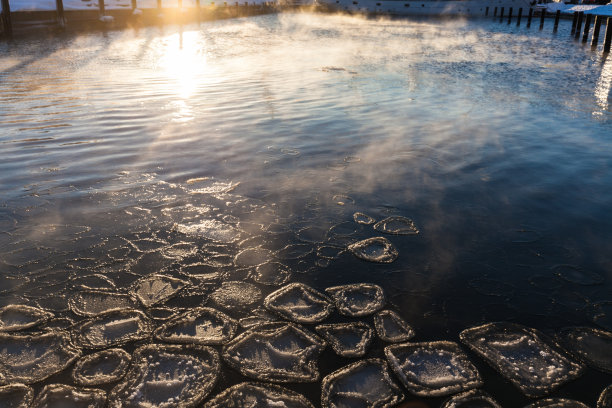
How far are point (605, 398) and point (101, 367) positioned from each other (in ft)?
10.4

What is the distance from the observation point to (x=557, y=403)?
2.42 metres

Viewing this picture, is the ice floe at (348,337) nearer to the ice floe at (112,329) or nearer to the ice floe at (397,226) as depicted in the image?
the ice floe at (112,329)

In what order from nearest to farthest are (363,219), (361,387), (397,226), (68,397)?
(68,397)
(361,387)
(397,226)
(363,219)

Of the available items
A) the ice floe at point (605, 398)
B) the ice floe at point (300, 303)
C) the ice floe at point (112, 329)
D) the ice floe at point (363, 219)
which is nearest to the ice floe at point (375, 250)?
the ice floe at point (363, 219)

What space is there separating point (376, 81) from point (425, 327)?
11.2m

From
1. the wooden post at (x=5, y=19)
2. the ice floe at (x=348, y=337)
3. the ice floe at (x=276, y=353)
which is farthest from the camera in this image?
the wooden post at (x=5, y=19)

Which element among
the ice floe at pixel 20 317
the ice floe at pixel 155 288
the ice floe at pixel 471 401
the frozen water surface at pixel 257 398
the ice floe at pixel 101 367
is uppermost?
the ice floe at pixel 155 288

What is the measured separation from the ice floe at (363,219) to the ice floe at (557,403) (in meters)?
2.41

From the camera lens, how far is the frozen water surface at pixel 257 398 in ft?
7.86

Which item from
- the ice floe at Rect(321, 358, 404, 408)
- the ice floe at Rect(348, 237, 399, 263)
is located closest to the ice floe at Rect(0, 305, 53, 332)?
the ice floe at Rect(321, 358, 404, 408)

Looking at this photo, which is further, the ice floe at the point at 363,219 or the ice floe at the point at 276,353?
the ice floe at the point at 363,219

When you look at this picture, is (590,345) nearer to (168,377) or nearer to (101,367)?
(168,377)

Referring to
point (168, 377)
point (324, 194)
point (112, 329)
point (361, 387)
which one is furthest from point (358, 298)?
point (324, 194)

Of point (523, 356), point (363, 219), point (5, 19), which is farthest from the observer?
point (5, 19)
